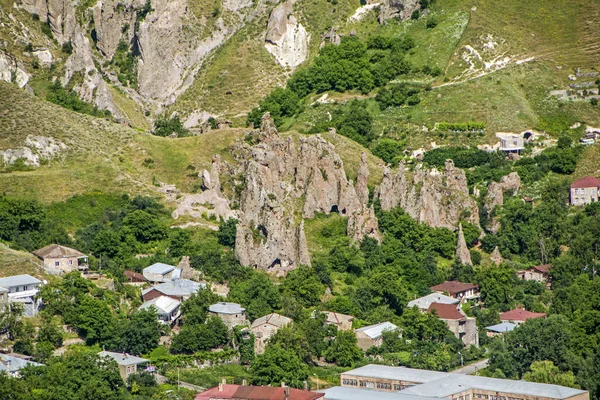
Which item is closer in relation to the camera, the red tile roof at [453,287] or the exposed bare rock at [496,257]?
the red tile roof at [453,287]

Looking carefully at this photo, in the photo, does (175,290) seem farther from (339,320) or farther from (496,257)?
(496,257)

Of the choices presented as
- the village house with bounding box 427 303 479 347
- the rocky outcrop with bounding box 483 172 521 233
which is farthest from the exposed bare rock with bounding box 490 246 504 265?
the village house with bounding box 427 303 479 347

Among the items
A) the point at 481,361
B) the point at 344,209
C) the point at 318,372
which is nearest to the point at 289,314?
the point at 318,372

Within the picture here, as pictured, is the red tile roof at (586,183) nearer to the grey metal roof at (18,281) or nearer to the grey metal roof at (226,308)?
the grey metal roof at (226,308)

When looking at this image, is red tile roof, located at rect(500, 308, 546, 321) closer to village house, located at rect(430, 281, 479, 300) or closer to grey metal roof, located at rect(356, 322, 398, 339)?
village house, located at rect(430, 281, 479, 300)

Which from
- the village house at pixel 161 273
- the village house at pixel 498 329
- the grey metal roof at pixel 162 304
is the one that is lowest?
the village house at pixel 498 329

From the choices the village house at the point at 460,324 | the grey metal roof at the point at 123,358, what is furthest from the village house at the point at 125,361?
the village house at the point at 460,324
